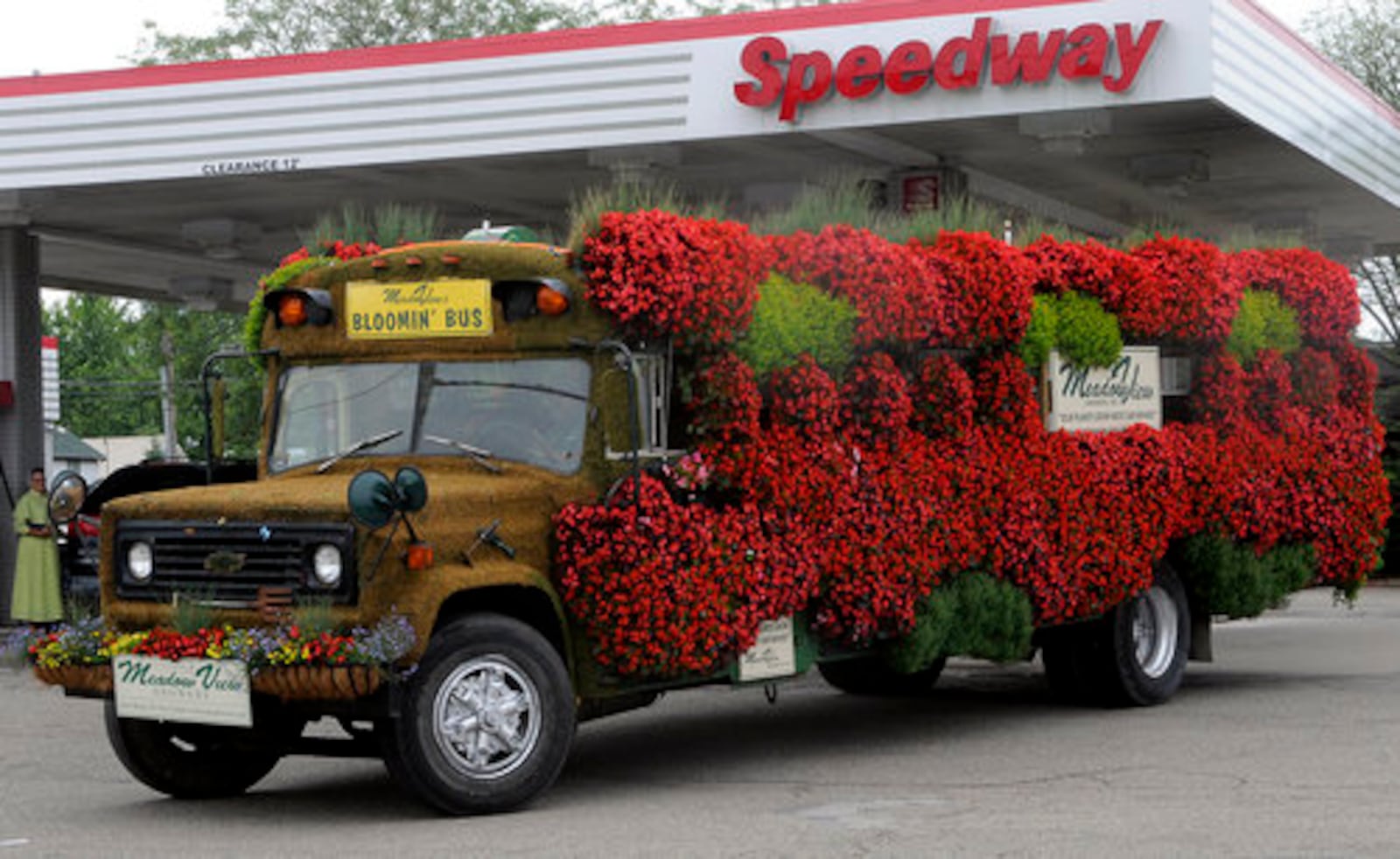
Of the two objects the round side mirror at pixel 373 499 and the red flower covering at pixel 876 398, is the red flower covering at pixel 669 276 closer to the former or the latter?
the red flower covering at pixel 876 398

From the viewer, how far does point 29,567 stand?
2191 cm

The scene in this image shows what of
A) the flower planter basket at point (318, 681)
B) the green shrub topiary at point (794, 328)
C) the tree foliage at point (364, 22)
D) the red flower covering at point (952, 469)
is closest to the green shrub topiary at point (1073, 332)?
the red flower covering at point (952, 469)

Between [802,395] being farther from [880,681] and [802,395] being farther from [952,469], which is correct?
[880,681]

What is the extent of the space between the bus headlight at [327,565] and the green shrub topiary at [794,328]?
2416 millimetres

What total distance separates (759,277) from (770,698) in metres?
2.46

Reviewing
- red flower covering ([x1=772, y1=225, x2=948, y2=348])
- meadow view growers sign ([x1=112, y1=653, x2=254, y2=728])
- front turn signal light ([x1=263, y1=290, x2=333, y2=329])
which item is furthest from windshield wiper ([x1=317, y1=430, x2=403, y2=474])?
red flower covering ([x1=772, y1=225, x2=948, y2=348])

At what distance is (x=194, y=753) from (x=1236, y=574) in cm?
688

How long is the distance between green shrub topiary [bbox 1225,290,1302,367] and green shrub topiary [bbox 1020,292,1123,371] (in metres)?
1.16

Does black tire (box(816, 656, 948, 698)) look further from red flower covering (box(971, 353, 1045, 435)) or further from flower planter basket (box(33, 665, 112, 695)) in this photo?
flower planter basket (box(33, 665, 112, 695))

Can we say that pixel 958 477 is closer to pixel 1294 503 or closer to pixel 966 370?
pixel 966 370

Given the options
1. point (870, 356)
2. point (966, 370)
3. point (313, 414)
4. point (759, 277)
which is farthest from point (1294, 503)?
point (313, 414)

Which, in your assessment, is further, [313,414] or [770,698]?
[770,698]

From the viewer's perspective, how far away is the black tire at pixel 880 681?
1491 cm

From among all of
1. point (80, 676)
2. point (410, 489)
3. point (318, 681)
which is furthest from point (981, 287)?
point (80, 676)
